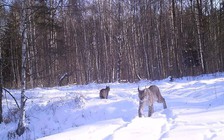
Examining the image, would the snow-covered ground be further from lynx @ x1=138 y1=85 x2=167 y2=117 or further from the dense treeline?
the dense treeline

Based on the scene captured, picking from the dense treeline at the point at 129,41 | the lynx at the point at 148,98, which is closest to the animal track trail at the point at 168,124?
the lynx at the point at 148,98

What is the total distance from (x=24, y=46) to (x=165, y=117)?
5495 mm

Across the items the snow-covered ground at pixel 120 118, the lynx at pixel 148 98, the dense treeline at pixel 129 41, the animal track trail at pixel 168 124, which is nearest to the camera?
the animal track trail at pixel 168 124

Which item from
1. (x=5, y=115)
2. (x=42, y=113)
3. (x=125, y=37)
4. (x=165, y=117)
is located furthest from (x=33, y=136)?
(x=125, y=37)

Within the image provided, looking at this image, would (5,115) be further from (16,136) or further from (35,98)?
(16,136)

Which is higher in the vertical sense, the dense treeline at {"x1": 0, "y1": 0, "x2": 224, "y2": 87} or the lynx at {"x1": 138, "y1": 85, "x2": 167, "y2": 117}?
the dense treeline at {"x1": 0, "y1": 0, "x2": 224, "y2": 87}

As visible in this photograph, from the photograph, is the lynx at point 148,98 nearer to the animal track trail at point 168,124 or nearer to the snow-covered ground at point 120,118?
the snow-covered ground at point 120,118

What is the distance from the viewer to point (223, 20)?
34.3 m

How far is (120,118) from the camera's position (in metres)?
9.87

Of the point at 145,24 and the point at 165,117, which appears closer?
the point at 165,117

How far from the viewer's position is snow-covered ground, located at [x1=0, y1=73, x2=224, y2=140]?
23.4ft

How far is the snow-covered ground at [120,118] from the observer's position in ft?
23.4

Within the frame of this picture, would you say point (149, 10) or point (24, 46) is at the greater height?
point (149, 10)

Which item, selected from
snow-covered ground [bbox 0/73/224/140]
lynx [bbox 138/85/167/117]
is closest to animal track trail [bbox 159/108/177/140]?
snow-covered ground [bbox 0/73/224/140]
